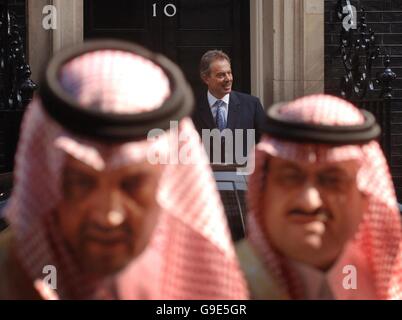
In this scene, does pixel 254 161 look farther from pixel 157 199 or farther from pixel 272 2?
pixel 272 2

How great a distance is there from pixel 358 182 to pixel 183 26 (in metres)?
7.66

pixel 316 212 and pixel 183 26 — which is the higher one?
pixel 183 26

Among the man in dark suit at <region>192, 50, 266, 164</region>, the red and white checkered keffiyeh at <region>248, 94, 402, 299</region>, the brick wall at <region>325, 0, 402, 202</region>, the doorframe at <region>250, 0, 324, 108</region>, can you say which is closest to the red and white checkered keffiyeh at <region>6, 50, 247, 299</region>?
the red and white checkered keffiyeh at <region>248, 94, 402, 299</region>

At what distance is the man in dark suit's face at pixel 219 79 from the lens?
2816 mm

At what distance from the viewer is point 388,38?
30.4 ft

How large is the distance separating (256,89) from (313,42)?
2.28 ft

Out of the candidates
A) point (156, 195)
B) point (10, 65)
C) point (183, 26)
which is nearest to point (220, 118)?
point (156, 195)

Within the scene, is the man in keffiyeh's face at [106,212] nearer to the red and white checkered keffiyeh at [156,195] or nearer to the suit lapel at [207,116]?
the red and white checkered keffiyeh at [156,195]

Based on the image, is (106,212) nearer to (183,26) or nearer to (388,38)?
(183,26)

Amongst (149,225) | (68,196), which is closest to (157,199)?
(149,225)

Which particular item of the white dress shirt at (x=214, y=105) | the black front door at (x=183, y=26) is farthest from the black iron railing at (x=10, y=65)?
the white dress shirt at (x=214, y=105)

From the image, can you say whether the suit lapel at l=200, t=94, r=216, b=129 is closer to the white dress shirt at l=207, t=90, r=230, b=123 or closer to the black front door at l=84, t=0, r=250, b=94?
the white dress shirt at l=207, t=90, r=230, b=123

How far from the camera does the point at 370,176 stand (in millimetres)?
1839

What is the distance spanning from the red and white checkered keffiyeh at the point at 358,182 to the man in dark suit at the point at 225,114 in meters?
0.46
